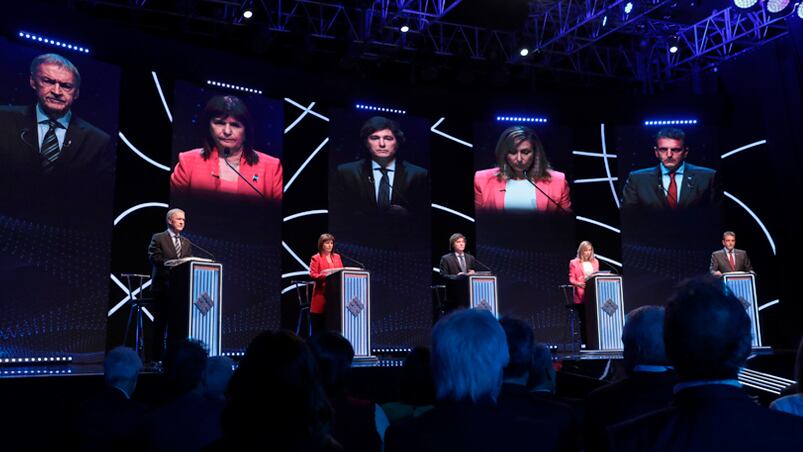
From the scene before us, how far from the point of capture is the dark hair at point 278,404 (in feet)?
4.78

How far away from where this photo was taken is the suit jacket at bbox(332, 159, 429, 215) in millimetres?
10602

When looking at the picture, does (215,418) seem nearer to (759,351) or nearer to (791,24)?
(759,351)

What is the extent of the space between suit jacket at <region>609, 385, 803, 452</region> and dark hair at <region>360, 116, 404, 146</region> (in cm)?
978

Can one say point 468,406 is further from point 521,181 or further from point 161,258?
point 521,181

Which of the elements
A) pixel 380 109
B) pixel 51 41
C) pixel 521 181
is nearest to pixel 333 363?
pixel 51 41

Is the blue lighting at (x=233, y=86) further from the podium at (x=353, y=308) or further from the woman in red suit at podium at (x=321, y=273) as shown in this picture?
the podium at (x=353, y=308)

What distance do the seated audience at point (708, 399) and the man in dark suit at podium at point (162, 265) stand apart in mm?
6350

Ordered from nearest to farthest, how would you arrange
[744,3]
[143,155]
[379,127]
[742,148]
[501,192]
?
[143,155], [744,3], [379,127], [501,192], [742,148]

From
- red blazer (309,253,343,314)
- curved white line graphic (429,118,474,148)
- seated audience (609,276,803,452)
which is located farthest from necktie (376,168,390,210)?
seated audience (609,276,803,452)

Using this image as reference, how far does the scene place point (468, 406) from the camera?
1605 mm

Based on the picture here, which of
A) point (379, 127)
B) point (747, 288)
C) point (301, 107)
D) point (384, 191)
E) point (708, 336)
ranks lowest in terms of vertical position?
point (708, 336)

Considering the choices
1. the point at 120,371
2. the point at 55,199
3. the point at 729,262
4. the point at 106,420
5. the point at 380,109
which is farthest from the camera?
the point at 380,109

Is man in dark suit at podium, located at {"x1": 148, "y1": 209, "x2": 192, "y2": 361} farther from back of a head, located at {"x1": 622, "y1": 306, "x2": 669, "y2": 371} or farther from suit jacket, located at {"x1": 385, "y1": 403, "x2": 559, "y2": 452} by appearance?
suit jacket, located at {"x1": 385, "y1": 403, "x2": 559, "y2": 452}

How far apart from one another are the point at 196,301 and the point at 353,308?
1.83 m
